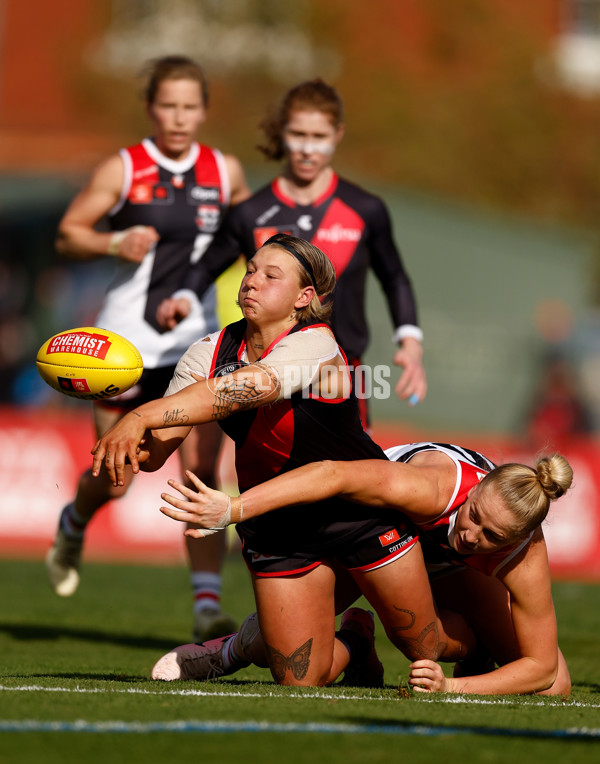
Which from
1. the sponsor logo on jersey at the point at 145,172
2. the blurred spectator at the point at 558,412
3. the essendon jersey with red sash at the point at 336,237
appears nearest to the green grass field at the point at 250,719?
the essendon jersey with red sash at the point at 336,237

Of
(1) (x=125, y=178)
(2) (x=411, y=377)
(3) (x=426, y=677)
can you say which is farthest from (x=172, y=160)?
(3) (x=426, y=677)

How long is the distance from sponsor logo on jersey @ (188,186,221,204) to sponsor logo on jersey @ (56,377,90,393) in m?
2.17

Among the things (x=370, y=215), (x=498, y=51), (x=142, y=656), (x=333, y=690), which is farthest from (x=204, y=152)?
(x=498, y=51)

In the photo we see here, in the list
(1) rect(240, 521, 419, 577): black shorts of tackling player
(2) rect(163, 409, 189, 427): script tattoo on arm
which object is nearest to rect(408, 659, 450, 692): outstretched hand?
(1) rect(240, 521, 419, 577): black shorts of tackling player

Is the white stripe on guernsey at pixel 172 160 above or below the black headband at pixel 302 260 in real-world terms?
above

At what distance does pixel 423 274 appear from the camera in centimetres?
2167

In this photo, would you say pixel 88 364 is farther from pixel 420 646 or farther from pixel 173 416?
pixel 420 646

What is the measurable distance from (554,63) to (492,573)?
2300 centimetres

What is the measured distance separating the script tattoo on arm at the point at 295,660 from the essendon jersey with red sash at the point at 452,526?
2.16ft

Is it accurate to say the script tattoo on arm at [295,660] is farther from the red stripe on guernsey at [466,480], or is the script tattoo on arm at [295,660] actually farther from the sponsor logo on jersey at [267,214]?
the sponsor logo on jersey at [267,214]

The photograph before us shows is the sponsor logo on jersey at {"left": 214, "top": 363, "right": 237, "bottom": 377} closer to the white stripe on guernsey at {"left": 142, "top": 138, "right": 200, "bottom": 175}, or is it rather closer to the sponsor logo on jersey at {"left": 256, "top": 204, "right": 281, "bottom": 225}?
the sponsor logo on jersey at {"left": 256, "top": 204, "right": 281, "bottom": 225}

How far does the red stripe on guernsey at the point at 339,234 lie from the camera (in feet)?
22.1

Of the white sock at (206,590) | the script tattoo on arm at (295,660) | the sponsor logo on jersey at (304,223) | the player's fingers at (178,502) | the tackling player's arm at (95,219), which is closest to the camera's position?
the player's fingers at (178,502)

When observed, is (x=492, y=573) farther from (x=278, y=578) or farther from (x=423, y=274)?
(x=423, y=274)
